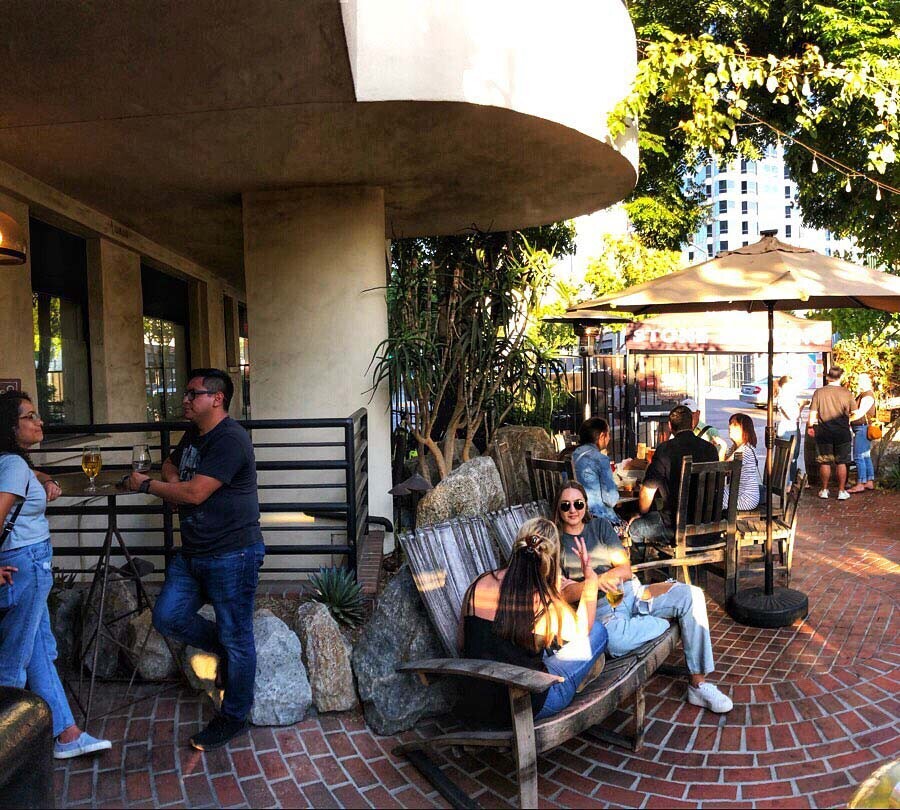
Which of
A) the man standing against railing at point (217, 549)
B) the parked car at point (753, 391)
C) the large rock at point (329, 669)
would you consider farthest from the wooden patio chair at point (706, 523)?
the parked car at point (753, 391)

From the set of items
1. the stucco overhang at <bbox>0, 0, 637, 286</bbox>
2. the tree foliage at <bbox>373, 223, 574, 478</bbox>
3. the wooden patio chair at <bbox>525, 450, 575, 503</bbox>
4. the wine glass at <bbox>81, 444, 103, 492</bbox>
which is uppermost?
the stucco overhang at <bbox>0, 0, 637, 286</bbox>

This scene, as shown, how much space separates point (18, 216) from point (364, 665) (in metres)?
4.20

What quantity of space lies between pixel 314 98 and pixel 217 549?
2479 mm

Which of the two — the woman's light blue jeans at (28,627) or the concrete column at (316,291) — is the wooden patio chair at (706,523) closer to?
the concrete column at (316,291)

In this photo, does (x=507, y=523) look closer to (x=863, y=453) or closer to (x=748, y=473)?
(x=748, y=473)

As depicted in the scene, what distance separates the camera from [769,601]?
16.3ft

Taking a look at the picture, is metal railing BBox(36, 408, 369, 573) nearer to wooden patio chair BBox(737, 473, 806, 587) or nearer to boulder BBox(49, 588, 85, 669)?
boulder BBox(49, 588, 85, 669)

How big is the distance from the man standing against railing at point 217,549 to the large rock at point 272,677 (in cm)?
13

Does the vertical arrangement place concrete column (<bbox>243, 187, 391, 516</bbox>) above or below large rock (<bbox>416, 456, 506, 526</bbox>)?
above

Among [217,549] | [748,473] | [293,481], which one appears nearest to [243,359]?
[293,481]

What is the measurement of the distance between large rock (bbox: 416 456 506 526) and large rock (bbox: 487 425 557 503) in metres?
0.79

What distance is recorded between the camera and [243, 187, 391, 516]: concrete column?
618 cm

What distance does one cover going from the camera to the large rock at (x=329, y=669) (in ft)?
12.4

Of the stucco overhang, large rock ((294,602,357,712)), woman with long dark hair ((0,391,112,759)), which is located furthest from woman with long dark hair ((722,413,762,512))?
woman with long dark hair ((0,391,112,759))
